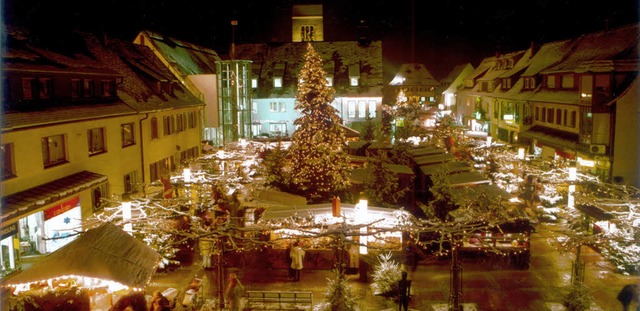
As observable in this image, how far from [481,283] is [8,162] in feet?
55.7

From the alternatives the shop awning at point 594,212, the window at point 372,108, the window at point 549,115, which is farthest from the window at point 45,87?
the window at point 372,108

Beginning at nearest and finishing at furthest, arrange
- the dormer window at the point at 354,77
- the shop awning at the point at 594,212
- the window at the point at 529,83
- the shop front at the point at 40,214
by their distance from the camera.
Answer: the shop front at the point at 40,214 → the shop awning at the point at 594,212 → the window at the point at 529,83 → the dormer window at the point at 354,77

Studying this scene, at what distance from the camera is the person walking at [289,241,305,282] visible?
17734 millimetres

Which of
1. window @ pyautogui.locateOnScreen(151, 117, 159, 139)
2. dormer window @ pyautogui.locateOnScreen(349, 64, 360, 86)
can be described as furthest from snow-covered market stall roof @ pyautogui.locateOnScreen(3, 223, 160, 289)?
dormer window @ pyautogui.locateOnScreen(349, 64, 360, 86)

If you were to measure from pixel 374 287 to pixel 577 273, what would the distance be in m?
6.25

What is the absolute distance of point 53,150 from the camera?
19.7 metres

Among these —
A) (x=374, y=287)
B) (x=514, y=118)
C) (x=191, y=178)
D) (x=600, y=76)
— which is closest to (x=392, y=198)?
(x=374, y=287)

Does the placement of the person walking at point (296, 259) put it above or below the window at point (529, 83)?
below

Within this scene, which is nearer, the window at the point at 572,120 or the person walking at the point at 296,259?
the person walking at the point at 296,259

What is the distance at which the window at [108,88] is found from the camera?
80.4 feet

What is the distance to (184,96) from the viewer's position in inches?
1444

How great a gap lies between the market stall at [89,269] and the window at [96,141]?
12.7 m

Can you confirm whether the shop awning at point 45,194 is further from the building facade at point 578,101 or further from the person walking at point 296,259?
the building facade at point 578,101

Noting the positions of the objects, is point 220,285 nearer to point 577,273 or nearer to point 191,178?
point 577,273
